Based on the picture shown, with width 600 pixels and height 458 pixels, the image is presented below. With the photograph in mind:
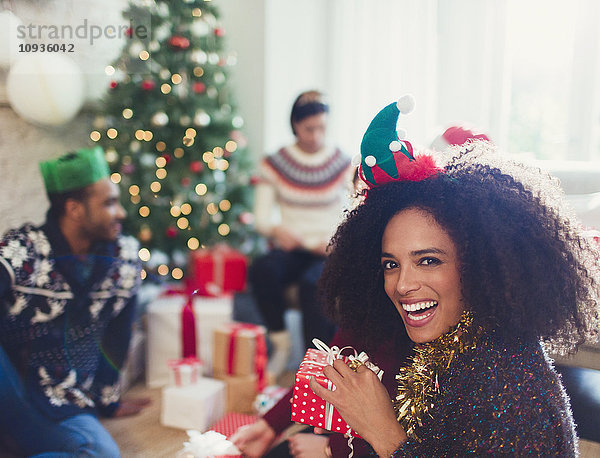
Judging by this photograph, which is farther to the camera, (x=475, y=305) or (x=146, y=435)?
(x=146, y=435)

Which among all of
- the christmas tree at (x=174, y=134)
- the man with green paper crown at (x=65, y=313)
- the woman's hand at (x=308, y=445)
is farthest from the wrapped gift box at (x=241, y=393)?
the christmas tree at (x=174, y=134)

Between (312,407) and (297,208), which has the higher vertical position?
(297,208)

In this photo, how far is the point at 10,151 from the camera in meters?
1.49

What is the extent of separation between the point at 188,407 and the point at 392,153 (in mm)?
1375

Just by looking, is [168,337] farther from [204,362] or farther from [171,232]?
[171,232]

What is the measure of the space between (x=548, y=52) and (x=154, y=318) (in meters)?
2.66

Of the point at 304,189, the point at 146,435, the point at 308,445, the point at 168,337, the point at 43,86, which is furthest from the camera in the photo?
the point at 304,189

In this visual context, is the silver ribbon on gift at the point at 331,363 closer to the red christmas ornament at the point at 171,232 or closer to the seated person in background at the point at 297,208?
the seated person in background at the point at 297,208

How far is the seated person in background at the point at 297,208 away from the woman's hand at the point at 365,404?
1.40m

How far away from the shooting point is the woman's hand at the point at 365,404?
0.95 meters

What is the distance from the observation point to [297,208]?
2707 millimetres

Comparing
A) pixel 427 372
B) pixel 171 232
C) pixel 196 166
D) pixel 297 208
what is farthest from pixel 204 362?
pixel 427 372

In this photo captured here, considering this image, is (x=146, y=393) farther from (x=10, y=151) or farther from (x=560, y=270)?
(x=560, y=270)

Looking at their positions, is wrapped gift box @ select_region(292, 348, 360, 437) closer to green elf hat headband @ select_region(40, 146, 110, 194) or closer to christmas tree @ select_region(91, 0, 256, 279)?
green elf hat headband @ select_region(40, 146, 110, 194)
